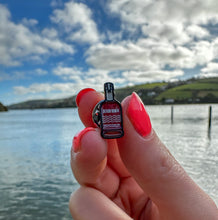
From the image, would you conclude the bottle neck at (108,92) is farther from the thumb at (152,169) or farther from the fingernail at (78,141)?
the fingernail at (78,141)

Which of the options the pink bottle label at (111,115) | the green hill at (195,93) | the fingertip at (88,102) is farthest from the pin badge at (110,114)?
the green hill at (195,93)

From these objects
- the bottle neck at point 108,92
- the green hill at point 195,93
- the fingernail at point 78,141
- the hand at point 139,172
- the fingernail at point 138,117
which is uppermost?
the green hill at point 195,93

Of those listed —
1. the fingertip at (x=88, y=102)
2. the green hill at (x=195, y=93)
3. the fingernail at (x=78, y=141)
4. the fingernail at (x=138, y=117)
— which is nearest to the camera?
the fingernail at (x=78, y=141)

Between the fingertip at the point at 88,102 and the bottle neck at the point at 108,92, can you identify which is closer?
the bottle neck at the point at 108,92

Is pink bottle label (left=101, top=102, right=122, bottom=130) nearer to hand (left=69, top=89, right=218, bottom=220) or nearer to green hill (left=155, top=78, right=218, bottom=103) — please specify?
hand (left=69, top=89, right=218, bottom=220)

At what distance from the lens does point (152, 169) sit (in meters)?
1.16

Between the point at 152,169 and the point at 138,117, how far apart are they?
1.01ft

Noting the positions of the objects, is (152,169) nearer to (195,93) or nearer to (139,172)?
(139,172)

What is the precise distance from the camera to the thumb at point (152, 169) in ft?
3.79

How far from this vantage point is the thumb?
1156mm

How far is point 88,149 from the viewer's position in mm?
1072

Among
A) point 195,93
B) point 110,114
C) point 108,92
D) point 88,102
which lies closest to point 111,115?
point 110,114

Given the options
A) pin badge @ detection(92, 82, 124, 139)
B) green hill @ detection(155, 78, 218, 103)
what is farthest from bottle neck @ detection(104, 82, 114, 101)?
green hill @ detection(155, 78, 218, 103)

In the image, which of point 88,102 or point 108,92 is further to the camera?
point 88,102
